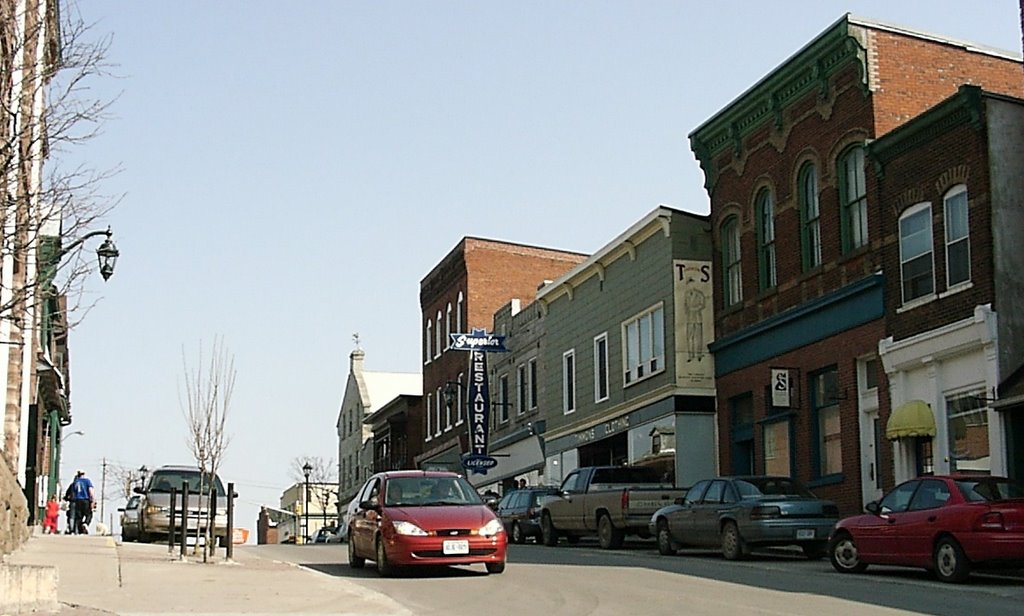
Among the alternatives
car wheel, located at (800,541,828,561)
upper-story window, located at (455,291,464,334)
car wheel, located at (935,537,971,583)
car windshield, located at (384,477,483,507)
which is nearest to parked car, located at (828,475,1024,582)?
car wheel, located at (935,537,971,583)

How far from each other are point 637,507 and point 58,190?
17705 mm

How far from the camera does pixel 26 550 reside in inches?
912

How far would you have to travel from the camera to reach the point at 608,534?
30188mm

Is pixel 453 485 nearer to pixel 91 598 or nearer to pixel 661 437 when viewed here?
pixel 91 598

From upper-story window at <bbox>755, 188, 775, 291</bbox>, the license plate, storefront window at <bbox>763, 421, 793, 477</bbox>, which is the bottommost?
the license plate

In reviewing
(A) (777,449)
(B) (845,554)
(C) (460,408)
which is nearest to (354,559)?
(B) (845,554)

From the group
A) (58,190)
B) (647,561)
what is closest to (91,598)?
(58,190)

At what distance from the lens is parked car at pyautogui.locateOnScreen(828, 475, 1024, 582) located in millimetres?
18469

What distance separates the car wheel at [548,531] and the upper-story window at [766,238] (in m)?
7.48

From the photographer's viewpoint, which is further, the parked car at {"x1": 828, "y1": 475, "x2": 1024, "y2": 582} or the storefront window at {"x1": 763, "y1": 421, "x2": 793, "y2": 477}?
the storefront window at {"x1": 763, "y1": 421, "x2": 793, "y2": 477}

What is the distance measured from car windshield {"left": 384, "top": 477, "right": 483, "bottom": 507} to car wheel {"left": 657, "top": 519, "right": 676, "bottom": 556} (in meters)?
6.99

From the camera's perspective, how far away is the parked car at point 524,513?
114 ft

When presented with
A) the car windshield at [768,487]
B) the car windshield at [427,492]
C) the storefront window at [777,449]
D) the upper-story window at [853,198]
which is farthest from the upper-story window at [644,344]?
the car windshield at [427,492]

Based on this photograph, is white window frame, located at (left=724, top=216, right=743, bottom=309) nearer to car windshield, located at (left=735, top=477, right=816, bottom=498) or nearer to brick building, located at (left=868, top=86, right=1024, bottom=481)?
brick building, located at (left=868, top=86, right=1024, bottom=481)
